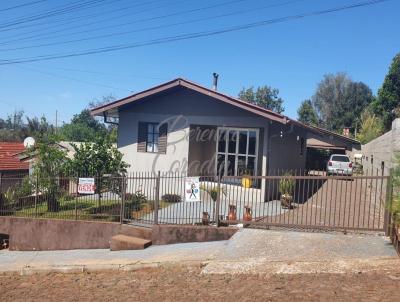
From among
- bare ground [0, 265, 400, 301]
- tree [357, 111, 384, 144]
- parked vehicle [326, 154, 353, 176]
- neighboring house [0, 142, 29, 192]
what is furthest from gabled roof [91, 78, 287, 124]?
tree [357, 111, 384, 144]

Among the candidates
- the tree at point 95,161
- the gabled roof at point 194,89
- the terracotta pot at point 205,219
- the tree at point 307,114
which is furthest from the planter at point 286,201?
the tree at point 307,114

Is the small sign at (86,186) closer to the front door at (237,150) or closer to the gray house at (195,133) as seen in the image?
the gray house at (195,133)

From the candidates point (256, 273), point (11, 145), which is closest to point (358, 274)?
point (256, 273)

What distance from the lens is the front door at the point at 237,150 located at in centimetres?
1550

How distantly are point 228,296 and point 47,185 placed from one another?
30.7 feet

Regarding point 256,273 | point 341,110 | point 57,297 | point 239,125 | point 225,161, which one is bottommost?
point 57,297

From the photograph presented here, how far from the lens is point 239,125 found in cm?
1519

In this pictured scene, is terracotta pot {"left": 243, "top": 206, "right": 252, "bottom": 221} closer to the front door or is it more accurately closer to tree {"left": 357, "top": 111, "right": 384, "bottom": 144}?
the front door

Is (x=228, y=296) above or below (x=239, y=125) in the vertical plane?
below

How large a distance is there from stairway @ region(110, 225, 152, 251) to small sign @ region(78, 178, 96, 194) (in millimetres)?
1810

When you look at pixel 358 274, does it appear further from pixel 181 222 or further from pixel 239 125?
pixel 239 125

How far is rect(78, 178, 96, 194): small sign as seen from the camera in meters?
12.4

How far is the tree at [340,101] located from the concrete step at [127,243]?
5825 centimetres

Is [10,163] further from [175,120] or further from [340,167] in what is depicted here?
[340,167]
